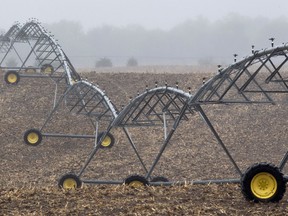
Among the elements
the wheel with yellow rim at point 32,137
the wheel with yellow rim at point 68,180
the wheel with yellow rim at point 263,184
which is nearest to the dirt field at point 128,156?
the wheel with yellow rim at point 263,184

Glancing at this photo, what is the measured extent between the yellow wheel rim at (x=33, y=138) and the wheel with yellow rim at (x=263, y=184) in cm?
1673

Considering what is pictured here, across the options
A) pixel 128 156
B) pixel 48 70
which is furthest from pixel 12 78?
pixel 128 156

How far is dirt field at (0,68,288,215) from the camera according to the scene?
9719mm

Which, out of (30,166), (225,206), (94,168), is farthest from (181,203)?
(30,166)

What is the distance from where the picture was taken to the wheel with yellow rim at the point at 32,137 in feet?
81.1

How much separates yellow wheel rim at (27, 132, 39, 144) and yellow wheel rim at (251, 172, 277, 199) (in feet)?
55.1

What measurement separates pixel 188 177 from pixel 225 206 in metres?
11.0

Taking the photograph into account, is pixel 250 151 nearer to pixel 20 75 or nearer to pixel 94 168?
pixel 94 168

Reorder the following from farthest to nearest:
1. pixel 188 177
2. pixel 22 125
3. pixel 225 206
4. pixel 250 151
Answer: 1. pixel 22 125
2. pixel 250 151
3. pixel 188 177
4. pixel 225 206

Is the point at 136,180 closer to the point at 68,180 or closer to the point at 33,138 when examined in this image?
the point at 68,180

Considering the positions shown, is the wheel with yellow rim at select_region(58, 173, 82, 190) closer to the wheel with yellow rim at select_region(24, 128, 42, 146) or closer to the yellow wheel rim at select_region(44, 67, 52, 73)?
the wheel with yellow rim at select_region(24, 128, 42, 146)

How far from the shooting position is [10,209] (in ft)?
31.9

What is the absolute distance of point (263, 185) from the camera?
9766 mm

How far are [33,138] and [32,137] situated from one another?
7 cm
